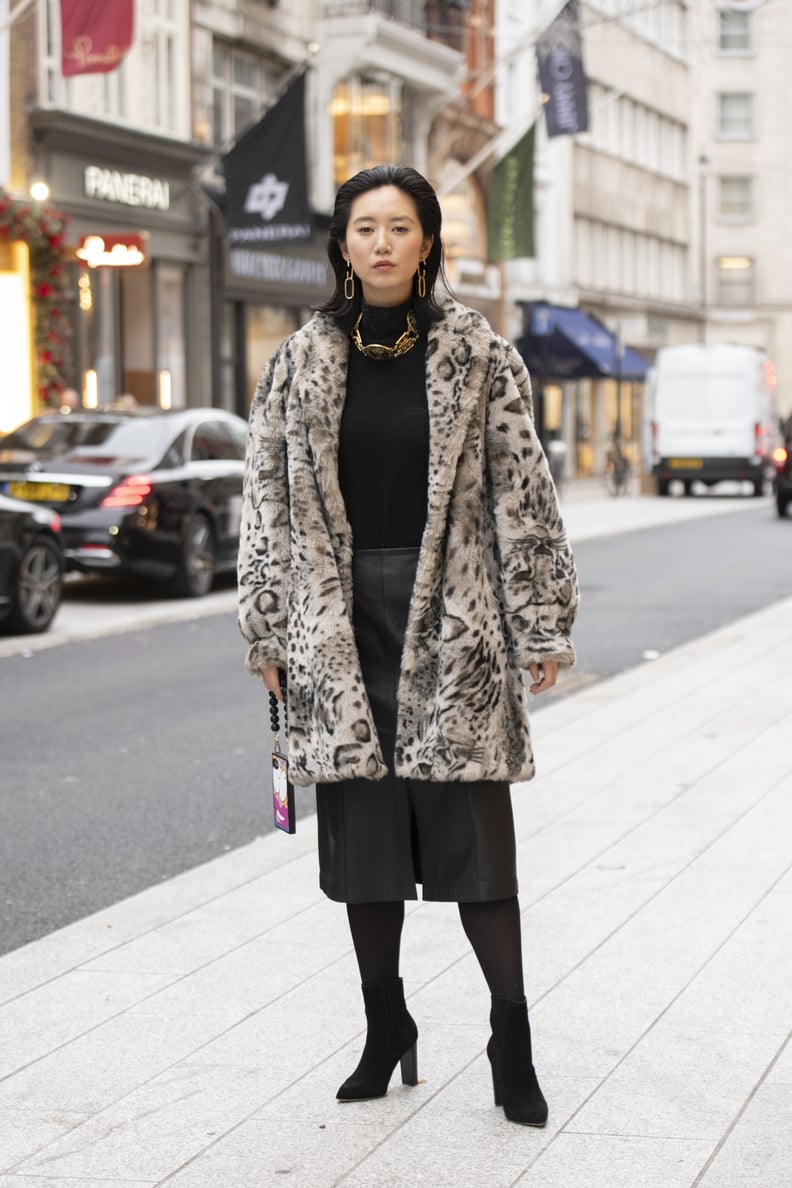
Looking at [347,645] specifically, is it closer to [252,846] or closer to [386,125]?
[252,846]

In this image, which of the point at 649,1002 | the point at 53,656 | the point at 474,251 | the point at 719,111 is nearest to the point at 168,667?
the point at 53,656

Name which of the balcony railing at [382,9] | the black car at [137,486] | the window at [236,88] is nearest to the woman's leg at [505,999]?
the black car at [137,486]

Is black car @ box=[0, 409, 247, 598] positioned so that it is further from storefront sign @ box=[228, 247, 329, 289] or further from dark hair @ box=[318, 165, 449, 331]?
storefront sign @ box=[228, 247, 329, 289]

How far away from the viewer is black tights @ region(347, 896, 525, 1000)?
396 centimetres

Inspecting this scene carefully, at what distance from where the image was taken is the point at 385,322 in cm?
398

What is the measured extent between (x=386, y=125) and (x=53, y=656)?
2477cm

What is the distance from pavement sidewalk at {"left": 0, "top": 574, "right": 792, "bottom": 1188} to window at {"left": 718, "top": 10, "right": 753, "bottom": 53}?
223 ft

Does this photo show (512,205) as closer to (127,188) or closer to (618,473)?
(127,188)

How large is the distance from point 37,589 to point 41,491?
2.71 m

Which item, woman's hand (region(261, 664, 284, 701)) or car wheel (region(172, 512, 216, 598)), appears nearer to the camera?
woman's hand (region(261, 664, 284, 701))

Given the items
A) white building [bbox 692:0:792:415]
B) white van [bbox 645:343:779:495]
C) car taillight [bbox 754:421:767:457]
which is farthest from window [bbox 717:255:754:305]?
car taillight [bbox 754:421:767:457]

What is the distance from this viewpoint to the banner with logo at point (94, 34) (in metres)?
21.2

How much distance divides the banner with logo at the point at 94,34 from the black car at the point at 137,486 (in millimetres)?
5462

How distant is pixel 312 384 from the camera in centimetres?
395
